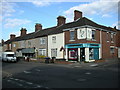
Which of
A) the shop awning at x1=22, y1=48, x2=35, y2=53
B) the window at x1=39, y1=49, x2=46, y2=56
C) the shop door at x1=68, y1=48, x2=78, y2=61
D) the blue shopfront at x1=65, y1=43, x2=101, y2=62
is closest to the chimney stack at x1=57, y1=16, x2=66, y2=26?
the window at x1=39, y1=49, x2=46, y2=56

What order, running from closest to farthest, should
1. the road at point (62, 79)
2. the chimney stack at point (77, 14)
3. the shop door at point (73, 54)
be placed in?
the road at point (62, 79) < the shop door at point (73, 54) < the chimney stack at point (77, 14)

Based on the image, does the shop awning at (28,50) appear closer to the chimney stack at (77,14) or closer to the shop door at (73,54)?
the shop door at (73,54)

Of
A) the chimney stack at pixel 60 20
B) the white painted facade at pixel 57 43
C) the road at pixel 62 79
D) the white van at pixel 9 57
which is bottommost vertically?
the road at pixel 62 79

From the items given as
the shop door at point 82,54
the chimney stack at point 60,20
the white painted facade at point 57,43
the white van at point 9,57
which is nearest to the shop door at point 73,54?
the shop door at point 82,54

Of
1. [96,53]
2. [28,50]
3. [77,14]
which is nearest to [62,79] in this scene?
[96,53]

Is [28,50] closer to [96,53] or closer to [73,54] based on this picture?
[73,54]

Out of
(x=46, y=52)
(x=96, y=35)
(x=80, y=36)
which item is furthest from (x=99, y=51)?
(x=46, y=52)

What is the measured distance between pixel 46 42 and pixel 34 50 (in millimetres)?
5162

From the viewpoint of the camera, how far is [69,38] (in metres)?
27.6

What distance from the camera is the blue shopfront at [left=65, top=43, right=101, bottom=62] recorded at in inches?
979

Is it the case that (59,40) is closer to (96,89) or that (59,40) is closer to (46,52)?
(46,52)

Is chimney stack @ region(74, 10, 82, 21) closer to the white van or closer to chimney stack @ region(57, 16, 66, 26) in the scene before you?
chimney stack @ region(57, 16, 66, 26)

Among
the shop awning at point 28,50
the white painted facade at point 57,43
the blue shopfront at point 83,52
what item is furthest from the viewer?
the shop awning at point 28,50

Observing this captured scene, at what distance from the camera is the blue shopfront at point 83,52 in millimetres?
24864
